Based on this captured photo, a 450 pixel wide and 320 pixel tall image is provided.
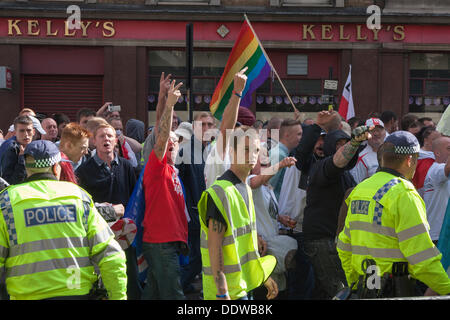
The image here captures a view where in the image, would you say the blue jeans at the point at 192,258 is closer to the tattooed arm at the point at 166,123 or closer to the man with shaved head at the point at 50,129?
the tattooed arm at the point at 166,123

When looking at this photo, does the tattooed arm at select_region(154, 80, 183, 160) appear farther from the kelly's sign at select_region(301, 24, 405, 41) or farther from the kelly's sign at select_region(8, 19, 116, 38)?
the kelly's sign at select_region(301, 24, 405, 41)

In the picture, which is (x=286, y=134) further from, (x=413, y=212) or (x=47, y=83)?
(x=47, y=83)

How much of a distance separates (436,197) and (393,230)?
9.62 feet

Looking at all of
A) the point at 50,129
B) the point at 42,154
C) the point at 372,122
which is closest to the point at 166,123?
the point at 42,154

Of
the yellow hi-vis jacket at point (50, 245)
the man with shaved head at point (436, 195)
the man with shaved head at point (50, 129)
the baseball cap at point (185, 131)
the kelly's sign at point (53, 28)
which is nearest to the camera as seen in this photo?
the yellow hi-vis jacket at point (50, 245)

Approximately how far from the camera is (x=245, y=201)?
14.7 feet

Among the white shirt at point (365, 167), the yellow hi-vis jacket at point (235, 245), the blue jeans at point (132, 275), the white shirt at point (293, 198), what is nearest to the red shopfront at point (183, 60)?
the white shirt at point (365, 167)

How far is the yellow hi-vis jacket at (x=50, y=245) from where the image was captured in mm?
3693

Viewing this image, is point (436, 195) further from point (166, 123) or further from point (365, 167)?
point (166, 123)

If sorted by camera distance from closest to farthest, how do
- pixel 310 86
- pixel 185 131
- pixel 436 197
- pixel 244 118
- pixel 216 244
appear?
pixel 216 244
pixel 244 118
pixel 436 197
pixel 185 131
pixel 310 86

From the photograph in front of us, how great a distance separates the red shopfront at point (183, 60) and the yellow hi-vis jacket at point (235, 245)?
42.0ft

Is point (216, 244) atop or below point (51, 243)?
below

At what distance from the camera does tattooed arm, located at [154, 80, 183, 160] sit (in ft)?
18.4

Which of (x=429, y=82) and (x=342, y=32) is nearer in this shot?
(x=342, y=32)
